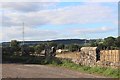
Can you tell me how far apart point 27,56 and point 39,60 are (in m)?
4.48

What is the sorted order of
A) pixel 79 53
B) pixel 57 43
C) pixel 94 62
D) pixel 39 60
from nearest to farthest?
1. pixel 94 62
2. pixel 79 53
3. pixel 39 60
4. pixel 57 43

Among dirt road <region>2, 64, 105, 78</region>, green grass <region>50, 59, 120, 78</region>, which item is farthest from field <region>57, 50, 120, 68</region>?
dirt road <region>2, 64, 105, 78</region>

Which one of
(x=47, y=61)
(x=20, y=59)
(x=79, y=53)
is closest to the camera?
(x=79, y=53)

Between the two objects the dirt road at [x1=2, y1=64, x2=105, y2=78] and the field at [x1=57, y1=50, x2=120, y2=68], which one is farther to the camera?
the field at [x1=57, y1=50, x2=120, y2=68]

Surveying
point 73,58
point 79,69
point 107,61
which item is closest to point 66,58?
point 73,58

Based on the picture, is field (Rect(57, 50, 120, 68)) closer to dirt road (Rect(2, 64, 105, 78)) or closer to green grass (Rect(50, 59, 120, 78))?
green grass (Rect(50, 59, 120, 78))

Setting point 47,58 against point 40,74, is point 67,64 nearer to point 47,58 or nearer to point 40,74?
point 47,58

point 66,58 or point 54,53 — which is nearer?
point 66,58

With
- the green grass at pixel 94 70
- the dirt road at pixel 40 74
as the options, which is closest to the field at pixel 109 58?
the green grass at pixel 94 70

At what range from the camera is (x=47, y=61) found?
30266 mm

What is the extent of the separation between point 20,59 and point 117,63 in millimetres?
15958

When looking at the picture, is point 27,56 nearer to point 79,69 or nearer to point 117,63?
point 79,69

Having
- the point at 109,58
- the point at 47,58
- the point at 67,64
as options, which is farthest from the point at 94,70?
the point at 47,58

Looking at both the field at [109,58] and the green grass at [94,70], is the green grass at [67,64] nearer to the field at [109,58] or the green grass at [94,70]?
the green grass at [94,70]
